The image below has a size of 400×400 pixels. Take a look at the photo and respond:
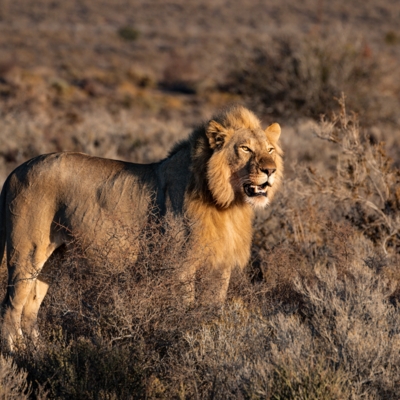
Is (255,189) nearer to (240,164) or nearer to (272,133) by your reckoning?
(240,164)

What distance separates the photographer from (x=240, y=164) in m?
6.50

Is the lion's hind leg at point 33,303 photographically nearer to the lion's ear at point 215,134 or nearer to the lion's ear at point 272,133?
the lion's ear at point 215,134

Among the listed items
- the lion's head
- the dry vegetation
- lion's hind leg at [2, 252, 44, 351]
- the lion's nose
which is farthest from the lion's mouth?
lion's hind leg at [2, 252, 44, 351]

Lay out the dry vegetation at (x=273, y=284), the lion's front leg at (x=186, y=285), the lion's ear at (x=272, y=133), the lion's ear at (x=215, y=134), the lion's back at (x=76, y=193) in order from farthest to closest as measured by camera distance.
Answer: the lion's ear at (x=272, y=133) → the lion's back at (x=76, y=193) → the lion's ear at (x=215, y=134) → the lion's front leg at (x=186, y=285) → the dry vegetation at (x=273, y=284)

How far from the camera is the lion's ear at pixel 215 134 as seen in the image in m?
6.55

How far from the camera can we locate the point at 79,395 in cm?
494

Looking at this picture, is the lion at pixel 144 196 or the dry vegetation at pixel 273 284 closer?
the dry vegetation at pixel 273 284

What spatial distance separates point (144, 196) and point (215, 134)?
2.83ft

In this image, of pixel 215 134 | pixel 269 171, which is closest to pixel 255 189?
pixel 269 171

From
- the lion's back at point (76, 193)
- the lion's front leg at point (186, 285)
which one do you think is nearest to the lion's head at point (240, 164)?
the lion's back at point (76, 193)

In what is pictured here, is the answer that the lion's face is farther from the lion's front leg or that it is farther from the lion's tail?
the lion's tail

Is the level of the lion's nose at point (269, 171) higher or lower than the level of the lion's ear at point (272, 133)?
lower

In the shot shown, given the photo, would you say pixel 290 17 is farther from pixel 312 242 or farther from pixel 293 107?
pixel 312 242

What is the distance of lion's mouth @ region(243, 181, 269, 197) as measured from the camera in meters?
6.43
